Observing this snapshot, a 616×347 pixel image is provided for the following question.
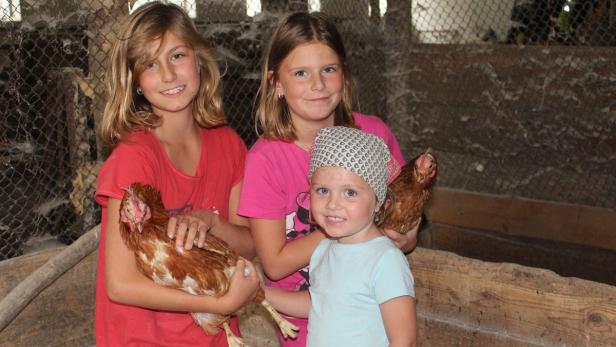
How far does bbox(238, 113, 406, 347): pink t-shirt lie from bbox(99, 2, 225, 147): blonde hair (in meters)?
0.27

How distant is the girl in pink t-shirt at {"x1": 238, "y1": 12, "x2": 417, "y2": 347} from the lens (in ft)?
5.71

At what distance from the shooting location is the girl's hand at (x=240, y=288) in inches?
60.4

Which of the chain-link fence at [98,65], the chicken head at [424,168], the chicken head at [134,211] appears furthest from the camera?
the chain-link fence at [98,65]

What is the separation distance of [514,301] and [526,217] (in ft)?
6.91

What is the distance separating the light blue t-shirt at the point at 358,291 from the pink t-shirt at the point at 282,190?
0.28m

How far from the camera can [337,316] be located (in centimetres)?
148

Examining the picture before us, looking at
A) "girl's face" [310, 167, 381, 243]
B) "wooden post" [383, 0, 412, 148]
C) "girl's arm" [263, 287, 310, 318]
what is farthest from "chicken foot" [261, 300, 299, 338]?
"wooden post" [383, 0, 412, 148]

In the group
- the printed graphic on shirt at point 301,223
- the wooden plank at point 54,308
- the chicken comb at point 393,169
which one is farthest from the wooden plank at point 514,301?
the wooden plank at point 54,308

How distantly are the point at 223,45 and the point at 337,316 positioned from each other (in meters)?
1.95

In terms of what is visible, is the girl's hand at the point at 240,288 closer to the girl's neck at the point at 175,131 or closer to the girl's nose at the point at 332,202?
the girl's nose at the point at 332,202

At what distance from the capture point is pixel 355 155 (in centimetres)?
145

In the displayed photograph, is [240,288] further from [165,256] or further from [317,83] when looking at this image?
[317,83]

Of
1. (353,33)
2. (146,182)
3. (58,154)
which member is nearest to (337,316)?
(146,182)

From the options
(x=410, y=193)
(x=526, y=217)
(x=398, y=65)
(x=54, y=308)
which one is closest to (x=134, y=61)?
(x=410, y=193)
